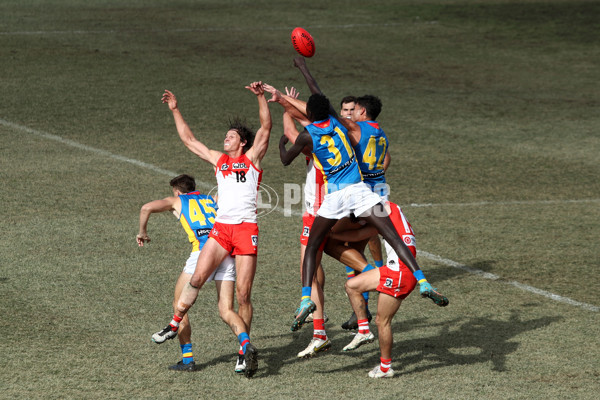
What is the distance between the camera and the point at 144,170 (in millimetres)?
18844

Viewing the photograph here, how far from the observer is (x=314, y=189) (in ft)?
36.3

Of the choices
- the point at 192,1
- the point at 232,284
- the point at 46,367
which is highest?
the point at 192,1

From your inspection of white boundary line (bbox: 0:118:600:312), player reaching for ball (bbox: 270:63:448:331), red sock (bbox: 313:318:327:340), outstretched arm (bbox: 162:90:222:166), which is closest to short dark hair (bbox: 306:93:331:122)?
player reaching for ball (bbox: 270:63:448:331)

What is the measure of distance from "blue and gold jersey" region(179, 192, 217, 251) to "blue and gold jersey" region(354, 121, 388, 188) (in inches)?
79.4

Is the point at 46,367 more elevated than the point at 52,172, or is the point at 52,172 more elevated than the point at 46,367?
the point at 52,172

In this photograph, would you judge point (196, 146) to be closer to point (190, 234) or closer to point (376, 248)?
point (190, 234)

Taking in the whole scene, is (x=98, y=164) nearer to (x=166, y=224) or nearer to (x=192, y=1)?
(x=166, y=224)

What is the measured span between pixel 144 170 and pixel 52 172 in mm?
1823

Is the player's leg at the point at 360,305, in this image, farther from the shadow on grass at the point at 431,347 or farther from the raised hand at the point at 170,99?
the raised hand at the point at 170,99

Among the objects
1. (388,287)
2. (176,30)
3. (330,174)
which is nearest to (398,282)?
(388,287)

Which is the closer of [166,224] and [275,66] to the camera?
[166,224]

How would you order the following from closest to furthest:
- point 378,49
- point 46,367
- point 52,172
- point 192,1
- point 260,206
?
point 46,367
point 260,206
point 52,172
point 378,49
point 192,1

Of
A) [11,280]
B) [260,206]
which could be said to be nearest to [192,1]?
[260,206]

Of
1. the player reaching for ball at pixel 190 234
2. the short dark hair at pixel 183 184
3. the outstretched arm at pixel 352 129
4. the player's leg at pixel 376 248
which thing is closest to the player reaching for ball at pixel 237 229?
the player reaching for ball at pixel 190 234
